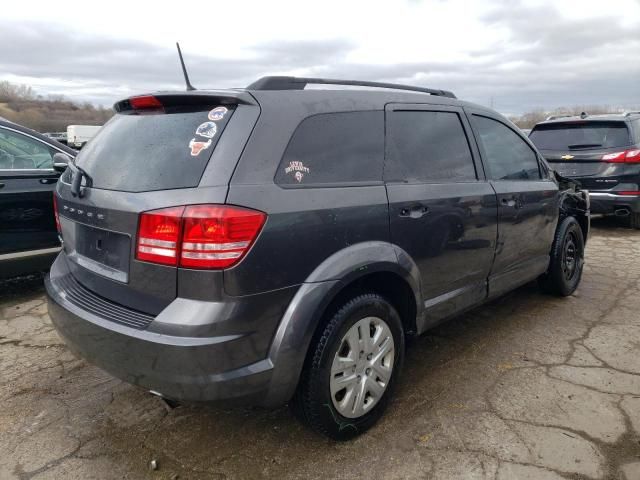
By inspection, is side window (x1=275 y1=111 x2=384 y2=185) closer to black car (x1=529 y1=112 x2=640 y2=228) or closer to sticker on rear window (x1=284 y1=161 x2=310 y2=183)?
sticker on rear window (x1=284 y1=161 x2=310 y2=183)

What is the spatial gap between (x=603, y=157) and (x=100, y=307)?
281 inches

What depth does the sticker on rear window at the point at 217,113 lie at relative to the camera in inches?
85.3

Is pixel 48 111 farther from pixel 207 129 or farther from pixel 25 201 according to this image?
pixel 207 129

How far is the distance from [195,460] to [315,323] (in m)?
0.89

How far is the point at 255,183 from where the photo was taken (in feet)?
6.70

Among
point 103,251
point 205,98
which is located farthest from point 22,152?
point 205,98

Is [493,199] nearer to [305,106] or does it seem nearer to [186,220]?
[305,106]

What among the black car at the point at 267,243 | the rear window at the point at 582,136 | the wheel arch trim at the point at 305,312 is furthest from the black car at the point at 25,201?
the rear window at the point at 582,136

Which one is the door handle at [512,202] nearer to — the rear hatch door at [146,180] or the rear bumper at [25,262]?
the rear hatch door at [146,180]

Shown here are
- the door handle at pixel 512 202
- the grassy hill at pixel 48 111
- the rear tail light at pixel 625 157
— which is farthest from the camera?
the grassy hill at pixel 48 111

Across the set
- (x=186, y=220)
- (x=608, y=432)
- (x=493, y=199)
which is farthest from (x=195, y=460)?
(x=493, y=199)

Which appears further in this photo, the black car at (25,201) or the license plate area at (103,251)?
the black car at (25,201)

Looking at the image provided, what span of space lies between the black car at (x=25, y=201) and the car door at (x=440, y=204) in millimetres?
2906

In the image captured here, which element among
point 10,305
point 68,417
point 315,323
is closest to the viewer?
point 315,323
